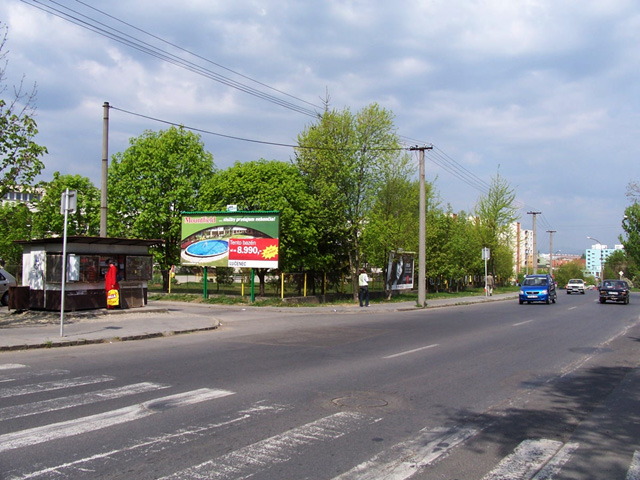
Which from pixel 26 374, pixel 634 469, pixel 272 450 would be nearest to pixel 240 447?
pixel 272 450

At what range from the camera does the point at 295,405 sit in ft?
23.2

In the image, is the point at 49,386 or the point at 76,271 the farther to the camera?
the point at 76,271

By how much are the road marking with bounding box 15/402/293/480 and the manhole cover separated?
0.73 meters

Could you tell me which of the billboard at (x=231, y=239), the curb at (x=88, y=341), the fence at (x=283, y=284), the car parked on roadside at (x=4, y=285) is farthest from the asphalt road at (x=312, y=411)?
the fence at (x=283, y=284)

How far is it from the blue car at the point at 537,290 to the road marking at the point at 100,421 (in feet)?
95.9

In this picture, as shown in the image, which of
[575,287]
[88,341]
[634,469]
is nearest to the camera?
[634,469]

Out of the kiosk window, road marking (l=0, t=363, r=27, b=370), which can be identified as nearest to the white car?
the kiosk window

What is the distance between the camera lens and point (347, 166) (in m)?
29.8

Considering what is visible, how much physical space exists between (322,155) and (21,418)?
1009 inches

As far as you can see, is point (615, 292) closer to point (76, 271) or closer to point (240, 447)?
point (76, 271)

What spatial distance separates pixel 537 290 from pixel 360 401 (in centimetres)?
2875

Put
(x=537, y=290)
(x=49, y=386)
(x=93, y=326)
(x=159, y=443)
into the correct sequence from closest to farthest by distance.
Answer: (x=159, y=443)
(x=49, y=386)
(x=93, y=326)
(x=537, y=290)

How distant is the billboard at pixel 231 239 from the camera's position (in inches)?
1048

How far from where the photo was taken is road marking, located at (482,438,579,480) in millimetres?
4797
